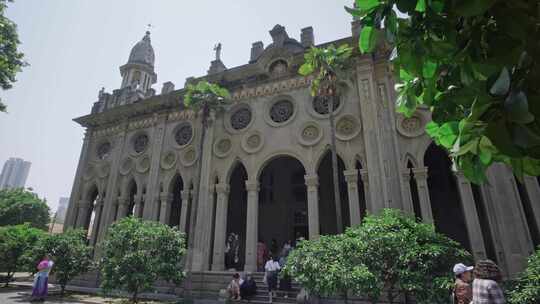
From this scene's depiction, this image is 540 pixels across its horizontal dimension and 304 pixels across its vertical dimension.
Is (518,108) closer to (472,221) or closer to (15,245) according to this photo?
(472,221)

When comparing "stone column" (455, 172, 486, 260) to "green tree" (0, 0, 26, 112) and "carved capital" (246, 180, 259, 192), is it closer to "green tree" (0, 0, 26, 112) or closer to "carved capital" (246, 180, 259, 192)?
"carved capital" (246, 180, 259, 192)

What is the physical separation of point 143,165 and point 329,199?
529 inches

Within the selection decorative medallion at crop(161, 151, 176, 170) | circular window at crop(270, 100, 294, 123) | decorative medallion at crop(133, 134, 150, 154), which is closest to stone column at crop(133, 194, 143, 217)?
decorative medallion at crop(161, 151, 176, 170)

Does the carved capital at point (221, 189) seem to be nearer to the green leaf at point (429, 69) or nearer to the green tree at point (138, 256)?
the green tree at point (138, 256)

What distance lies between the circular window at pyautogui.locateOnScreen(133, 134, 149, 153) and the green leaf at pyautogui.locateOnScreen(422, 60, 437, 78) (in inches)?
894

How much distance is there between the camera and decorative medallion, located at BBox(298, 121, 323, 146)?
15933mm

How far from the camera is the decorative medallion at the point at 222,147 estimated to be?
18344mm

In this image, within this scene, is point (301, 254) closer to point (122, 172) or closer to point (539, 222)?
point (539, 222)

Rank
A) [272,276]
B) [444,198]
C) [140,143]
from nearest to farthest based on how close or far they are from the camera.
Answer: [272,276]
[444,198]
[140,143]

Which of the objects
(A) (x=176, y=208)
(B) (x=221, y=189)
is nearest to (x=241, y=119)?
(B) (x=221, y=189)

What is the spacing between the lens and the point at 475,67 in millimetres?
1347

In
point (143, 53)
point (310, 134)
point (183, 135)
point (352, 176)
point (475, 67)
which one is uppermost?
point (143, 53)

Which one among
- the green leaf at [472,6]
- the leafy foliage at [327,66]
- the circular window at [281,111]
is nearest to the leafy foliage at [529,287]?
the green leaf at [472,6]

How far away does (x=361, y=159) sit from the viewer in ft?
48.3
